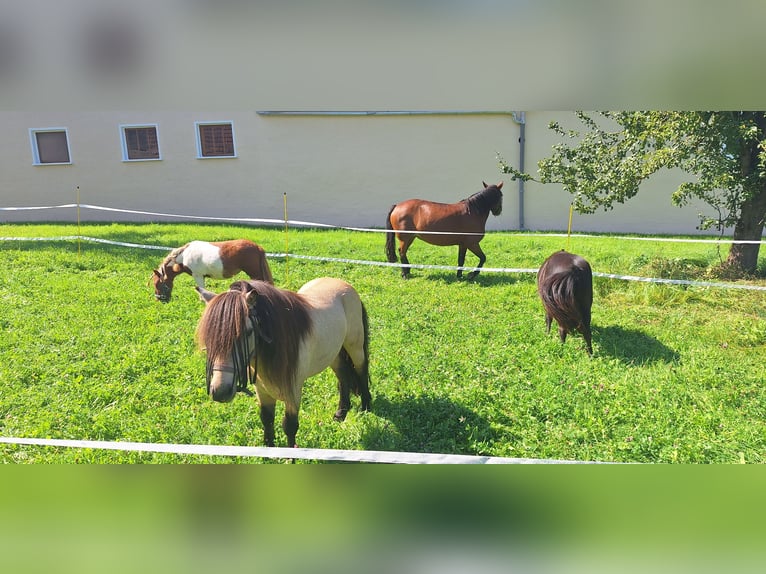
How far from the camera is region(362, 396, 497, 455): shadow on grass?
309 centimetres

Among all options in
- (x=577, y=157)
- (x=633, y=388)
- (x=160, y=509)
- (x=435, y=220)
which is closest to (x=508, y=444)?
(x=633, y=388)

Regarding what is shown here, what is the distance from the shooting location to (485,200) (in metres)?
6.85

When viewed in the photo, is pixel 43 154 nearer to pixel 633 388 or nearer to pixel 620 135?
pixel 620 135

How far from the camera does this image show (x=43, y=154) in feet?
36.7

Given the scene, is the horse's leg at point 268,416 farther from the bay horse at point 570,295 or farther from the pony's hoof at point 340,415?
the bay horse at point 570,295

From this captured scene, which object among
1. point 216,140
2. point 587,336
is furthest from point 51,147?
point 587,336

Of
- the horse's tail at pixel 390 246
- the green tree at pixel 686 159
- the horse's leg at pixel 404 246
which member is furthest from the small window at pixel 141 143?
the green tree at pixel 686 159

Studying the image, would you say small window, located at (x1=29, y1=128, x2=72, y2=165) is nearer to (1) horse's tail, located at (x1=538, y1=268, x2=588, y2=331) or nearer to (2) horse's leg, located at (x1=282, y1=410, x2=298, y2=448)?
(2) horse's leg, located at (x1=282, y1=410, x2=298, y2=448)

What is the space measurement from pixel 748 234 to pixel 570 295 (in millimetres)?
4375

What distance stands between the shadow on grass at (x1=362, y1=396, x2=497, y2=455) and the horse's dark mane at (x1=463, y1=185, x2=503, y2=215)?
13.0ft

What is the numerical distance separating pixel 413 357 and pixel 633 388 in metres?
1.88

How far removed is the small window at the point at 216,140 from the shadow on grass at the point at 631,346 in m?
9.67

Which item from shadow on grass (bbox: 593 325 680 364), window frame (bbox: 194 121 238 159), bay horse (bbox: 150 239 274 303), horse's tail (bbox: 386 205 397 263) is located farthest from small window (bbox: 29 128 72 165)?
shadow on grass (bbox: 593 325 680 364)

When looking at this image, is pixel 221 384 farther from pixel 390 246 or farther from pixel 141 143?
pixel 141 143
